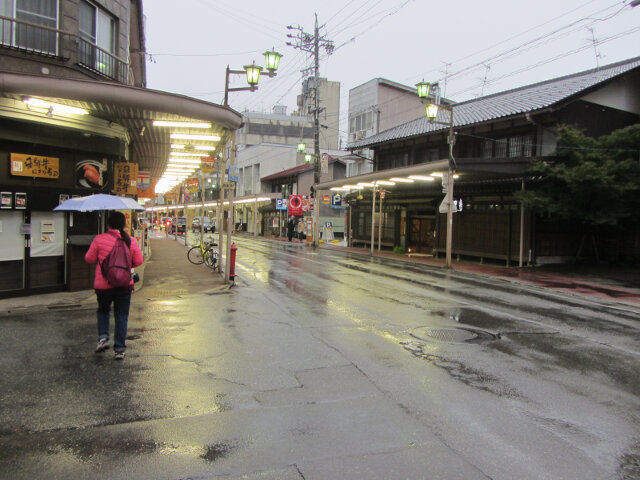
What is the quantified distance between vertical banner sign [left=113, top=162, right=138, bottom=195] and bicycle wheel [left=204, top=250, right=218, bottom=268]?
492 cm

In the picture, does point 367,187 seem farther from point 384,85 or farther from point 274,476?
point 274,476

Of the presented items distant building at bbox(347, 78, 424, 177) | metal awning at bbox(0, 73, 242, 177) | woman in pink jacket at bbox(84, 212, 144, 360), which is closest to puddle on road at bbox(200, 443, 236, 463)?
woman in pink jacket at bbox(84, 212, 144, 360)

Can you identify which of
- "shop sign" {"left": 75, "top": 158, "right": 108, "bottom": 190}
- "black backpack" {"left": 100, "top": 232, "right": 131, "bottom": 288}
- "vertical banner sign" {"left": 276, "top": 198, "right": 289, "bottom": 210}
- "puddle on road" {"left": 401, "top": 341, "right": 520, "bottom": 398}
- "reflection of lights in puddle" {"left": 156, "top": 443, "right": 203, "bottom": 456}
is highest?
"vertical banner sign" {"left": 276, "top": 198, "right": 289, "bottom": 210}

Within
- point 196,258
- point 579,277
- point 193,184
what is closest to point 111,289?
point 196,258

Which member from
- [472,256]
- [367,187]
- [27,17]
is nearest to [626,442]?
[27,17]

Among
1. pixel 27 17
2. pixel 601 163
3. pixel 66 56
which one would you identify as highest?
pixel 27 17

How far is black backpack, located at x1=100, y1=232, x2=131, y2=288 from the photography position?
20.1 feet

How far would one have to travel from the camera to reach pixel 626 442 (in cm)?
414

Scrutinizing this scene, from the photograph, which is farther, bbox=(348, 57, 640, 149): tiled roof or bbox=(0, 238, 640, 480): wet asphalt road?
bbox=(348, 57, 640, 149): tiled roof

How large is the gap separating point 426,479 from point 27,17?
12.5m

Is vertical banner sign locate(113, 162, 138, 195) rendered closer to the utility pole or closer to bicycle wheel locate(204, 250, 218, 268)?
bicycle wheel locate(204, 250, 218, 268)

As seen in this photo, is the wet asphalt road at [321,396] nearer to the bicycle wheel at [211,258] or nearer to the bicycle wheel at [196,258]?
the bicycle wheel at [211,258]

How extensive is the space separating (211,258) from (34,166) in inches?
321

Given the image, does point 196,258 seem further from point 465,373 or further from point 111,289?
point 465,373
